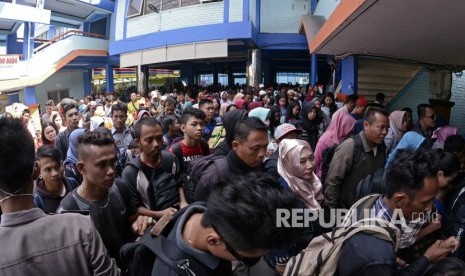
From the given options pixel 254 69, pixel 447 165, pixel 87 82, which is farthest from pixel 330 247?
pixel 87 82

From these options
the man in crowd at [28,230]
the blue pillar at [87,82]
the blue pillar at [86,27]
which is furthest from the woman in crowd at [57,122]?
the blue pillar at [86,27]

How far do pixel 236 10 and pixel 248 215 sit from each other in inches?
502

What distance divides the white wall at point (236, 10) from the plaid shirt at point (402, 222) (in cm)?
1194

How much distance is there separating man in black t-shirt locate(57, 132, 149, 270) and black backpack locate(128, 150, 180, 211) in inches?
12.4

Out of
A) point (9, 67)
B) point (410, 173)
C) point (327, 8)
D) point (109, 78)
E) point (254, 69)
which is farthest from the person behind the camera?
point (109, 78)

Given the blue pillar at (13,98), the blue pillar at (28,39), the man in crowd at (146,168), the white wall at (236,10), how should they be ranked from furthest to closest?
1. the blue pillar at (13,98)
2. the blue pillar at (28,39)
3. the white wall at (236,10)
4. the man in crowd at (146,168)

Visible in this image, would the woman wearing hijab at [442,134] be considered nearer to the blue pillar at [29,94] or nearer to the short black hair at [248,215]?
the short black hair at [248,215]

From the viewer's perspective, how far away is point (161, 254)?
1.17m

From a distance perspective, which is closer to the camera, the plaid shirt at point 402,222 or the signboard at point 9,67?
the plaid shirt at point 402,222

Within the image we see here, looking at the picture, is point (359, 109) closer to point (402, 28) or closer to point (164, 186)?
point (402, 28)

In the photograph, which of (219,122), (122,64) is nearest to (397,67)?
(219,122)

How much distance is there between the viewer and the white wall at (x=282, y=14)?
14094mm

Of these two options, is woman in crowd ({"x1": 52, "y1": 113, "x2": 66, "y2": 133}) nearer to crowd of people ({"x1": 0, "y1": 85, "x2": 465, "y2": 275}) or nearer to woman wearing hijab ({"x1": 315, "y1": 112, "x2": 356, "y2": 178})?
crowd of people ({"x1": 0, "y1": 85, "x2": 465, "y2": 275})

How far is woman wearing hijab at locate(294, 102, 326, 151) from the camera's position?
17.4ft
